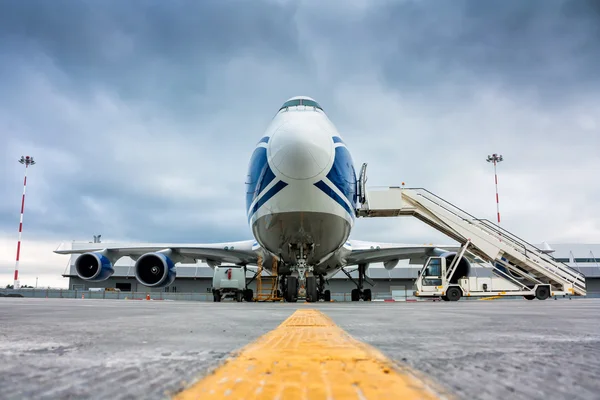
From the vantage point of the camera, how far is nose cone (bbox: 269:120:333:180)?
989 centimetres

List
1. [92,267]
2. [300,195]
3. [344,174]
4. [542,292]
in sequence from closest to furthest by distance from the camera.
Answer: [300,195], [344,174], [542,292], [92,267]

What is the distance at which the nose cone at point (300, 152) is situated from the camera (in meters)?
9.89

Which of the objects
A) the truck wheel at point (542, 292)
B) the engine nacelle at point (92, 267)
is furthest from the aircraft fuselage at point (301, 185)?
the truck wheel at point (542, 292)

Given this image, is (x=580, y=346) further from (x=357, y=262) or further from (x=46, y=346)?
(x=357, y=262)

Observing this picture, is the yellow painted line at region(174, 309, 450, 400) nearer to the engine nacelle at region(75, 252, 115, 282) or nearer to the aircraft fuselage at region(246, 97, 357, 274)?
the aircraft fuselage at region(246, 97, 357, 274)

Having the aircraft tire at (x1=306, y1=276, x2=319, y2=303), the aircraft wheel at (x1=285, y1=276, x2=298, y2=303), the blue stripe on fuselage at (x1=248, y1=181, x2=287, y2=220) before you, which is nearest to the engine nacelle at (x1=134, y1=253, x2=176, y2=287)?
the aircraft wheel at (x1=285, y1=276, x2=298, y2=303)

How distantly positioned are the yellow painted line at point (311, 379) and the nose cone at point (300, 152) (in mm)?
8236

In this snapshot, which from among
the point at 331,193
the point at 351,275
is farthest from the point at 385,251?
the point at 351,275

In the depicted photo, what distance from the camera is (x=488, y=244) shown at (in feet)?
51.1

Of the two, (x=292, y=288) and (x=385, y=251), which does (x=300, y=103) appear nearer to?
(x=292, y=288)

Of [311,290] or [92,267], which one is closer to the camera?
[311,290]

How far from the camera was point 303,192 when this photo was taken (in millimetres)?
10312

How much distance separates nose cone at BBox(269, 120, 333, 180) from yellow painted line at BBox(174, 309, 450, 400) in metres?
8.24

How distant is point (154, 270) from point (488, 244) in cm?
1143
